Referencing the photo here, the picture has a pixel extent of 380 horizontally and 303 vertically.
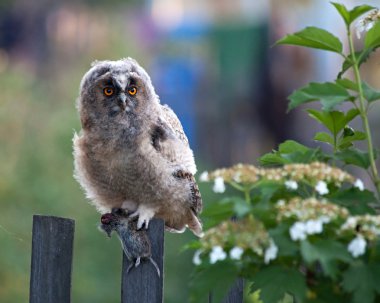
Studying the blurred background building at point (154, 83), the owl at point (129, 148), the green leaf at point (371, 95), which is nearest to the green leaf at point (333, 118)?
the green leaf at point (371, 95)

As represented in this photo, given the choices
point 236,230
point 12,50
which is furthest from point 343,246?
point 12,50

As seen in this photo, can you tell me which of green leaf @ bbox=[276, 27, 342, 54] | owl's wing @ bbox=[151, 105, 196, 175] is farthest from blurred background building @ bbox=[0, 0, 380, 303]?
green leaf @ bbox=[276, 27, 342, 54]

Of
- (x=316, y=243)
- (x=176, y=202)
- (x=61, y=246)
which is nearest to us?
(x=316, y=243)

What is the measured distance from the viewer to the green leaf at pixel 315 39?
2.93 m

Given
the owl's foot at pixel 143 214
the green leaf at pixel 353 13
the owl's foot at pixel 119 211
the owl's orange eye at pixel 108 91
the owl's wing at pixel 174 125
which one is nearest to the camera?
the green leaf at pixel 353 13

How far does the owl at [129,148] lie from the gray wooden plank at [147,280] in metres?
1.00

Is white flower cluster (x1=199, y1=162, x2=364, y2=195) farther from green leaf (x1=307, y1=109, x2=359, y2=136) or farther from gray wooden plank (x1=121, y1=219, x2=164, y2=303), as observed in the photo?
gray wooden plank (x1=121, y1=219, x2=164, y2=303)

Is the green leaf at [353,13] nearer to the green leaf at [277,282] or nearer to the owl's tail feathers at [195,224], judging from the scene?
the green leaf at [277,282]

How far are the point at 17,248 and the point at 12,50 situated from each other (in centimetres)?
1647

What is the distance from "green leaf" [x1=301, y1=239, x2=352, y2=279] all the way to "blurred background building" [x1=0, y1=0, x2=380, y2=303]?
20.4ft

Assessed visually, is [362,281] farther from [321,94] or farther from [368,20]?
[368,20]

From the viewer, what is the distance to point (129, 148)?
179 inches

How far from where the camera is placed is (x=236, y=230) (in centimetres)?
261

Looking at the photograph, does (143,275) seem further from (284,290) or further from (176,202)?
(176,202)
